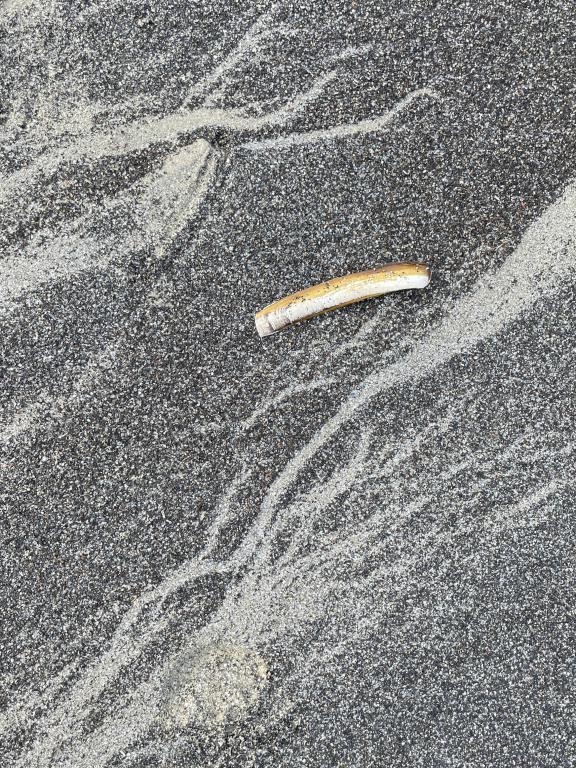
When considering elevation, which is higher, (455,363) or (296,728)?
(455,363)

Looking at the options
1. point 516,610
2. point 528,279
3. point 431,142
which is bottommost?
point 516,610

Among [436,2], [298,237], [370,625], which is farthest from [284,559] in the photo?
[436,2]

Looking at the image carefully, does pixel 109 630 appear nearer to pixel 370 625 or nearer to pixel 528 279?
pixel 370 625
